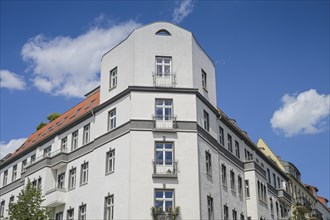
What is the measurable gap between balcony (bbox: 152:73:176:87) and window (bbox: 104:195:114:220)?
28.8 ft

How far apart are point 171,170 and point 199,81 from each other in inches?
306

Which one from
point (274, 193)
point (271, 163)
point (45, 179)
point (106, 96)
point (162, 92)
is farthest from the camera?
point (271, 163)

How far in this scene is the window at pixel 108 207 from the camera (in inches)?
1380

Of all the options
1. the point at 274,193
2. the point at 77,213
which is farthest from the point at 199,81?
the point at 274,193

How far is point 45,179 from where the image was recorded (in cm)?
4291

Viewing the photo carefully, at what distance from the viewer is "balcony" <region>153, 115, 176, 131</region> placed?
35.7 metres

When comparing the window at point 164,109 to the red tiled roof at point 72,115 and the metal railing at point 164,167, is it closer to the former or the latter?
the metal railing at point 164,167

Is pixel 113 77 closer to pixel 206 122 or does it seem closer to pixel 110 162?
pixel 110 162

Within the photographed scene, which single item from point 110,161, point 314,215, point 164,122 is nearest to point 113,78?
point 164,122

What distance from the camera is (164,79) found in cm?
3728

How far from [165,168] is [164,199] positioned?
2.11 metres

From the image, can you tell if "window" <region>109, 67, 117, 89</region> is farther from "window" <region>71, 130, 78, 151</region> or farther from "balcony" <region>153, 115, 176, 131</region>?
"window" <region>71, 130, 78, 151</region>

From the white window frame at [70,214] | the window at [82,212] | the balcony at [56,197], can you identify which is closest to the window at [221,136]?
the window at [82,212]

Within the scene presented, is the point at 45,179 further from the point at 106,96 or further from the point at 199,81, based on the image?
the point at 199,81
